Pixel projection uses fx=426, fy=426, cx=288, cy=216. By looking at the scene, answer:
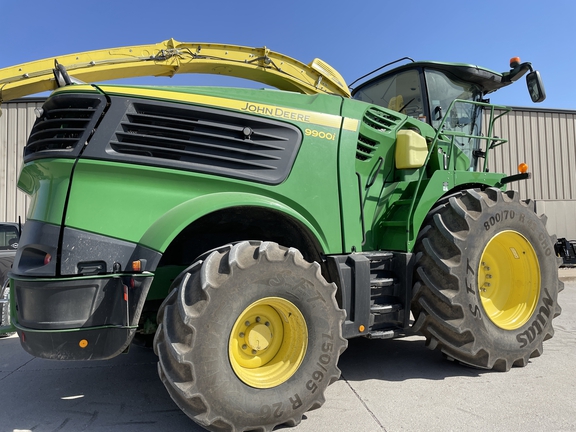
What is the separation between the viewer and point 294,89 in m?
4.70

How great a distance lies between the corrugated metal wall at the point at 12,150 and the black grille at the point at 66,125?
9.64 metres

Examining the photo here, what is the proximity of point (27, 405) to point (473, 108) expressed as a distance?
494 centimetres

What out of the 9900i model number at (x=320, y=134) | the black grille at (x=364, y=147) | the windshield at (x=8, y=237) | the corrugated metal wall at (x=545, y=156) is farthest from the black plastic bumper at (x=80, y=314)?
the corrugated metal wall at (x=545, y=156)

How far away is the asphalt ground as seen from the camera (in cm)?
269

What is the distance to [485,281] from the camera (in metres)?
3.99

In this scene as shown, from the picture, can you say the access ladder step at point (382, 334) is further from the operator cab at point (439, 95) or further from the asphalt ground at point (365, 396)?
the operator cab at point (439, 95)

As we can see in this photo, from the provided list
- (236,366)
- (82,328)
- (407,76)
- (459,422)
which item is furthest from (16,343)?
(407,76)

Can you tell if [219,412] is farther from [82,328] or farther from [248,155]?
[248,155]

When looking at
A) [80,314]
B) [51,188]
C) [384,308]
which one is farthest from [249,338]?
[51,188]

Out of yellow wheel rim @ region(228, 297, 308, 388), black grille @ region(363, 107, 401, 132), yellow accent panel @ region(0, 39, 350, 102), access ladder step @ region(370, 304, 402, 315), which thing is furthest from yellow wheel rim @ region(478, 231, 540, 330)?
yellow accent panel @ region(0, 39, 350, 102)

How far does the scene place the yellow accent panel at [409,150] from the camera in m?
3.72

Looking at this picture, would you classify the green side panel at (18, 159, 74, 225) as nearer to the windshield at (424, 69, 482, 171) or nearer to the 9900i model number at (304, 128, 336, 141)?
the 9900i model number at (304, 128, 336, 141)

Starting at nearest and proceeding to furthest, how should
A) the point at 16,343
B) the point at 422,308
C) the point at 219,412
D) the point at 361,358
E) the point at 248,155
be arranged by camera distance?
1. the point at 219,412
2. the point at 248,155
3. the point at 422,308
4. the point at 361,358
5. the point at 16,343

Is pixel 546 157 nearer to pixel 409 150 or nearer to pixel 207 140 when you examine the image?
pixel 409 150
